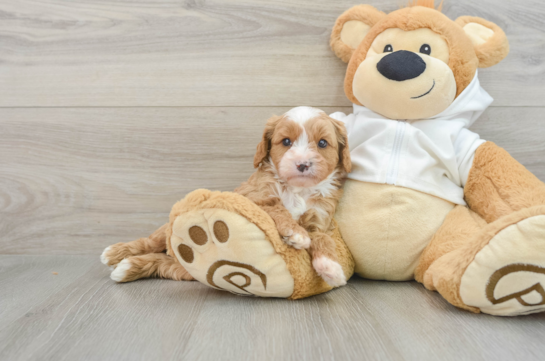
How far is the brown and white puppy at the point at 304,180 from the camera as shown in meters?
0.74

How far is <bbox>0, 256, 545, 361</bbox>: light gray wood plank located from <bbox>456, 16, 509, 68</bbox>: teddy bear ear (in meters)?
0.58

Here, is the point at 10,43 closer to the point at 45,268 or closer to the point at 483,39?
the point at 45,268

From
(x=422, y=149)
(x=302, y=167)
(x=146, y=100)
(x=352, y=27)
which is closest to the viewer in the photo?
(x=302, y=167)

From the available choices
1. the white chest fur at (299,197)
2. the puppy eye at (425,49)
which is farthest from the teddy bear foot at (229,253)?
the puppy eye at (425,49)

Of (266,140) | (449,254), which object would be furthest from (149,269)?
(449,254)

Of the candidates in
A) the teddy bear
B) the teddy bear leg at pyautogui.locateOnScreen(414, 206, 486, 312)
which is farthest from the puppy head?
the teddy bear leg at pyautogui.locateOnScreen(414, 206, 486, 312)

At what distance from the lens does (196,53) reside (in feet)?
3.60

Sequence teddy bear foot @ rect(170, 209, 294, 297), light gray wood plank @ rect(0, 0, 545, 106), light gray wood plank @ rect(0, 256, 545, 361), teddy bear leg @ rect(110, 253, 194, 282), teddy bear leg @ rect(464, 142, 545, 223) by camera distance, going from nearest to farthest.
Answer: light gray wood plank @ rect(0, 256, 545, 361)
teddy bear foot @ rect(170, 209, 294, 297)
teddy bear leg @ rect(464, 142, 545, 223)
teddy bear leg @ rect(110, 253, 194, 282)
light gray wood plank @ rect(0, 0, 545, 106)

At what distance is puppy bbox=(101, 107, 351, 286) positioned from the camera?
74cm

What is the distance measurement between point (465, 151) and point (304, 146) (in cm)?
41

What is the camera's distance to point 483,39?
94cm

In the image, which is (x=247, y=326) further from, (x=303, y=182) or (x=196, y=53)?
(x=196, y=53)

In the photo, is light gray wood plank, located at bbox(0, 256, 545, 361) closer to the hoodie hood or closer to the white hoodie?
the white hoodie

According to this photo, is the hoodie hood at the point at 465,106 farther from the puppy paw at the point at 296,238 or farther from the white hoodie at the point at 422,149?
the puppy paw at the point at 296,238
